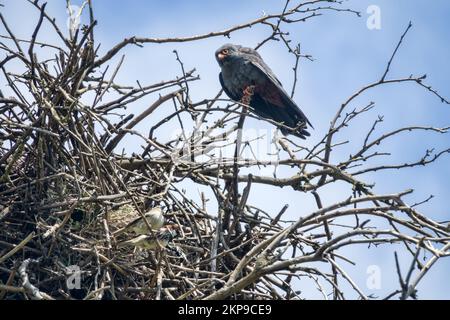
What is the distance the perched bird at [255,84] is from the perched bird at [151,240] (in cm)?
198

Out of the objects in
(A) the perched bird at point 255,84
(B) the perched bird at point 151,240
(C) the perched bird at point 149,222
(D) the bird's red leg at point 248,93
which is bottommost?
(B) the perched bird at point 151,240

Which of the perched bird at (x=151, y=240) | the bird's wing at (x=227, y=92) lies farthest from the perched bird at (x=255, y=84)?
the perched bird at (x=151, y=240)

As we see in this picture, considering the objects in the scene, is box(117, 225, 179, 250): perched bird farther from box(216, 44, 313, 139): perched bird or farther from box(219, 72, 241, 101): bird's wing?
box(219, 72, 241, 101): bird's wing

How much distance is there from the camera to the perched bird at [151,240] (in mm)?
4594

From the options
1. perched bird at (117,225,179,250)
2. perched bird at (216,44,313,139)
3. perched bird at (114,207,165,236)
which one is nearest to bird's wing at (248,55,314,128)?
perched bird at (216,44,313,139)

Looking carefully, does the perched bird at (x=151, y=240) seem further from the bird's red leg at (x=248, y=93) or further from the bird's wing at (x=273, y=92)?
the bird's wing at (x=273, y=92)

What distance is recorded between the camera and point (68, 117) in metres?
4.93

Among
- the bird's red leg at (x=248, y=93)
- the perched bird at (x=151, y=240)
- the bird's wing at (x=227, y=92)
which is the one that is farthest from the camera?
the bird's wing at (x=227, y=92)

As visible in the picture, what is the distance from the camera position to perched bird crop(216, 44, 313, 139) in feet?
21.9

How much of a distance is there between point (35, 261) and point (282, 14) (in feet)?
7.04

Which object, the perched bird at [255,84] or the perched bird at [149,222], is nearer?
the perched bird at [149,222]

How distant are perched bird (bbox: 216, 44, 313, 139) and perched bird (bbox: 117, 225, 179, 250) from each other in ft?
6.51
